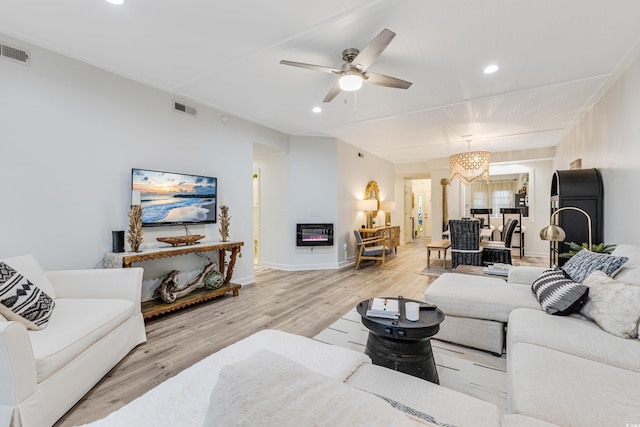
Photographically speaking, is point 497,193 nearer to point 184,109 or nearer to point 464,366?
point 464,366

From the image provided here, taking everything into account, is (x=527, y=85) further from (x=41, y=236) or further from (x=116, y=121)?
(x=41, y=236)

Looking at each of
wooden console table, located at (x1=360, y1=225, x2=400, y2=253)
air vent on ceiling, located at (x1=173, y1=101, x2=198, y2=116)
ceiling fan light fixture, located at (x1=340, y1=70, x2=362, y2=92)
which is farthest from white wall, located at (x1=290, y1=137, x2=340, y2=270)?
ceiling fan light fixture, located at (x1=340, y1=70, x2=362, y2=92)

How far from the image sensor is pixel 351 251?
21.0 feet

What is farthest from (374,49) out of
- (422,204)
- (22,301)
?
(422,204)

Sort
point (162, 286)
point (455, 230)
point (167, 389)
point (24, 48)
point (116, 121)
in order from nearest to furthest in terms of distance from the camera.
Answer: point (167, 389)
point (24, 48)
point (116, 121)
point (162, 286)
point (455, 230)

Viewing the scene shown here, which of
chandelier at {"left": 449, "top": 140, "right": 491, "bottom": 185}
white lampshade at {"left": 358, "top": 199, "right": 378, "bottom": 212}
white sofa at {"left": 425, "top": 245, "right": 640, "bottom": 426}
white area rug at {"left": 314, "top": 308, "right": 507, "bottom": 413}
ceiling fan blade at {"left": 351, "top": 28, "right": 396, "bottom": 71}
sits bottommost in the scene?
white area rug at {"left": 314, "top": 308, "right": 507, "bottom": 413}

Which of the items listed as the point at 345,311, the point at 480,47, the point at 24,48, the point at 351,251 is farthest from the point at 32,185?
the point at 351,251

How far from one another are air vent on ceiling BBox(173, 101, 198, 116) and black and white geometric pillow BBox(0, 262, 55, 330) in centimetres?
255

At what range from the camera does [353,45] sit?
102 inches

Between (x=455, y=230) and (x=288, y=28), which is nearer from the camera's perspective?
(x=288, y=28)

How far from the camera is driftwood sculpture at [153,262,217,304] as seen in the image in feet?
10.9

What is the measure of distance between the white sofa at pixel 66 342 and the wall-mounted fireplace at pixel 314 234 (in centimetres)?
335

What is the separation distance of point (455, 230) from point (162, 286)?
488cm

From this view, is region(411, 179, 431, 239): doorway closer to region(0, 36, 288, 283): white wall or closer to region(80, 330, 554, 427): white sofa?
region(0, 36, 288, 283): white wall
